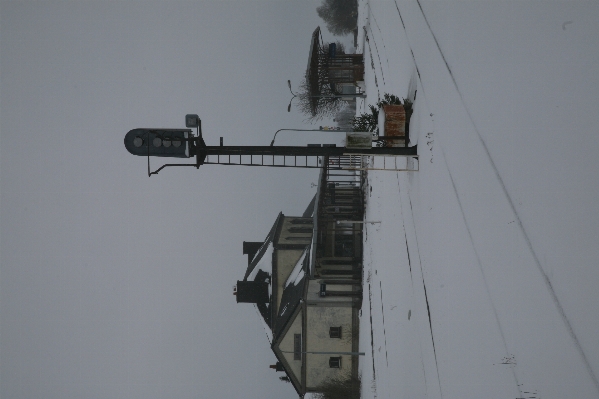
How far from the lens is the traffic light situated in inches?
428

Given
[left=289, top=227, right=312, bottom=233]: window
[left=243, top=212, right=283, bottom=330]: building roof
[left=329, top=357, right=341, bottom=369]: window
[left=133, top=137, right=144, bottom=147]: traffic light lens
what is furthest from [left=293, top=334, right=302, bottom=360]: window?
[left=133, top=137, right=144, bottom=147]: traffic light lens

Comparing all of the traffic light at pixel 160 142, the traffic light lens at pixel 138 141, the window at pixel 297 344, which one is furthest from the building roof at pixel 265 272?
the traffic light lens at pixel 138 141

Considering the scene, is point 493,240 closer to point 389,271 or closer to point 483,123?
point 483,123

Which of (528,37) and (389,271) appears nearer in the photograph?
(528,37)

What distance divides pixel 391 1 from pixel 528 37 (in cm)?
1087

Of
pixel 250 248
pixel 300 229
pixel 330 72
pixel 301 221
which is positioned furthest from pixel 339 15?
pixel 250 248

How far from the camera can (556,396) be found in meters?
4.69

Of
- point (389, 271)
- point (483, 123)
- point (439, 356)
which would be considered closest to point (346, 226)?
point (389, 271)

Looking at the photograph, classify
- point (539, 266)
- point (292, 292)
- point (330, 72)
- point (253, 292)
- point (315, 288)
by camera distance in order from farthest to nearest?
point (253, 292) < point (330, 72) < point (292, 292) < point (315, 288) < point (539, 266)

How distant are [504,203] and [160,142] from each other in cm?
774

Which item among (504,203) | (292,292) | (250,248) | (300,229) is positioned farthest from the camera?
(250,248)

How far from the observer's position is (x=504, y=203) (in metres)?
5.93

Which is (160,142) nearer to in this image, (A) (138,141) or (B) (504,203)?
(A) (138,141)

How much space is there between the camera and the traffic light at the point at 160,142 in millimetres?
10859
